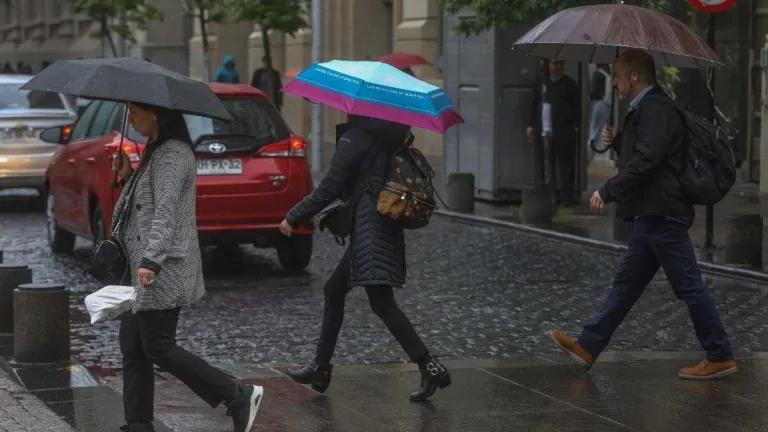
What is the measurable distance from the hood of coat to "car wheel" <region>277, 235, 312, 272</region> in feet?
18.6

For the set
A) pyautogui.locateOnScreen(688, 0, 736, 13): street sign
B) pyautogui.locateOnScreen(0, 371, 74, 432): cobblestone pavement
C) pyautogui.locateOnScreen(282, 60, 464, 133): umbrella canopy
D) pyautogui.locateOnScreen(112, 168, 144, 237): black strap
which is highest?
pyautogui.locateOnScreen(688, 0, 736, 13): street sign

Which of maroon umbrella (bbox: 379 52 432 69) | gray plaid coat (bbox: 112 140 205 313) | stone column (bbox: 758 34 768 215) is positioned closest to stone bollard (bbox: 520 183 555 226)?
stone column (bbox: 758 34 768 215)

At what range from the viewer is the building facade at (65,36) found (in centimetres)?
4547

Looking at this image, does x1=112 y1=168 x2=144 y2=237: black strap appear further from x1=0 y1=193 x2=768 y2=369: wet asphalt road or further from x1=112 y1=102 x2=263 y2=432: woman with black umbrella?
x1=0 y1=193 x2=768 y2=369: wet asphalt road

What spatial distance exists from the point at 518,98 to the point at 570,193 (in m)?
1.42

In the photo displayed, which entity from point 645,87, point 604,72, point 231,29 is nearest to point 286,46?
point 231,29

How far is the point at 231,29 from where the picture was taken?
135 feet

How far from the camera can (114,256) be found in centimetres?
659

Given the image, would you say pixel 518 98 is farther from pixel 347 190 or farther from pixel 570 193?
pixel 347 190

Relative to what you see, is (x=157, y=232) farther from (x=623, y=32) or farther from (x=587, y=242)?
(x=587, y=242)

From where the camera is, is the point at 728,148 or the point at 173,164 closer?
the point at 173,164

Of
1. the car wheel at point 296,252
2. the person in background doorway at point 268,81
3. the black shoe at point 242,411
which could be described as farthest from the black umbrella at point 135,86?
the person in background doorway at point 268,81

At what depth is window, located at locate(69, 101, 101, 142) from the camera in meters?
13.9

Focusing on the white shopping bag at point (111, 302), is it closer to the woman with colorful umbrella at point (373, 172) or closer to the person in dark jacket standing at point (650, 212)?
the woman with colorful umbrella at point (373, 172)
